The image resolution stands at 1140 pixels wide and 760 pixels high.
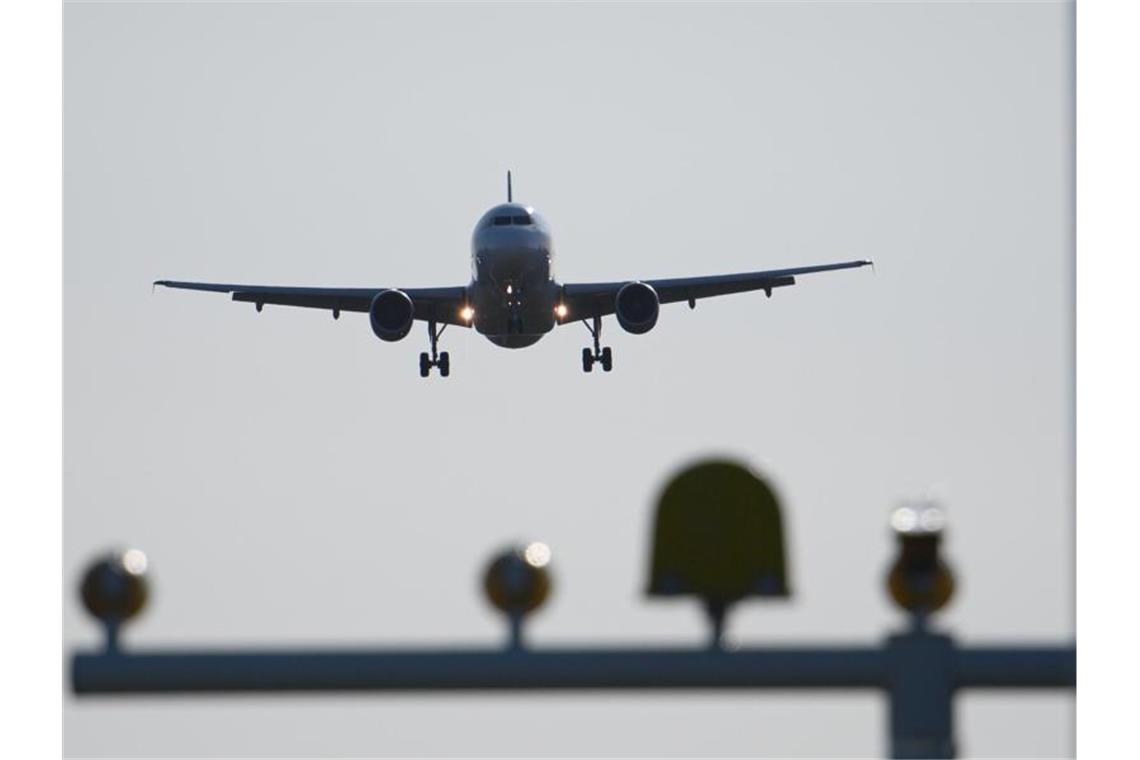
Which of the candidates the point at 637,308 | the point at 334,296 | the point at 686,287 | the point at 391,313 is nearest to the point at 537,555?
the point at 391,313

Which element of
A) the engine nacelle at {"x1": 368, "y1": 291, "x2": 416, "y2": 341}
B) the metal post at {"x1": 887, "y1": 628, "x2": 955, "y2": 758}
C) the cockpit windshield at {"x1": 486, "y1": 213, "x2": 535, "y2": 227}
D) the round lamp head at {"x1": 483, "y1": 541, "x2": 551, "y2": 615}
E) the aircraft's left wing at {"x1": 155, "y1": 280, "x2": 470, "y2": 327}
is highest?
the cockpit windshield at {"x1": 486, "y1": 213, "x2": 535, "y2": 227}

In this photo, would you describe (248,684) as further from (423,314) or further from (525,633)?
(423,314)

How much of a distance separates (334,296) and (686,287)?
317 inches

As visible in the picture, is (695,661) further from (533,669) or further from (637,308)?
(637,308)

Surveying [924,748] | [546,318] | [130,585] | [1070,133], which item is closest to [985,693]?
[924,748]

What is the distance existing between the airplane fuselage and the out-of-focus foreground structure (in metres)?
31.0

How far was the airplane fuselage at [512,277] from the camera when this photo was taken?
122ft

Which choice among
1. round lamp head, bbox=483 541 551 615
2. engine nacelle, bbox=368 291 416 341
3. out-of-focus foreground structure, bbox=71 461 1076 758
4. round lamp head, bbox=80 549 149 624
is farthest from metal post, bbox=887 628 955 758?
engine nacelle, bbox=368 291 416 341

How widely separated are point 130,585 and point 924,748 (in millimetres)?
2346

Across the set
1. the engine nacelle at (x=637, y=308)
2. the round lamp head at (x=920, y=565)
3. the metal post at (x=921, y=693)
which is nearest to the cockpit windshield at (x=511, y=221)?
the engine nacelle at (x=637, y=308)

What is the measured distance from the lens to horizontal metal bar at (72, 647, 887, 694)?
17.0ft

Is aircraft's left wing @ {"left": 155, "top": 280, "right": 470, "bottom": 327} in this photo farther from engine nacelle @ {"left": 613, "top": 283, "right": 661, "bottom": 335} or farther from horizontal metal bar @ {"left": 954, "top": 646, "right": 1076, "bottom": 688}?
horizontal metal bar @ {"left": 954, "top": 646, "right": 1076, "bottom": 688}

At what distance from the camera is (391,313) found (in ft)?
121

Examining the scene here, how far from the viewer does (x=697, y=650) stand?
205 inches
